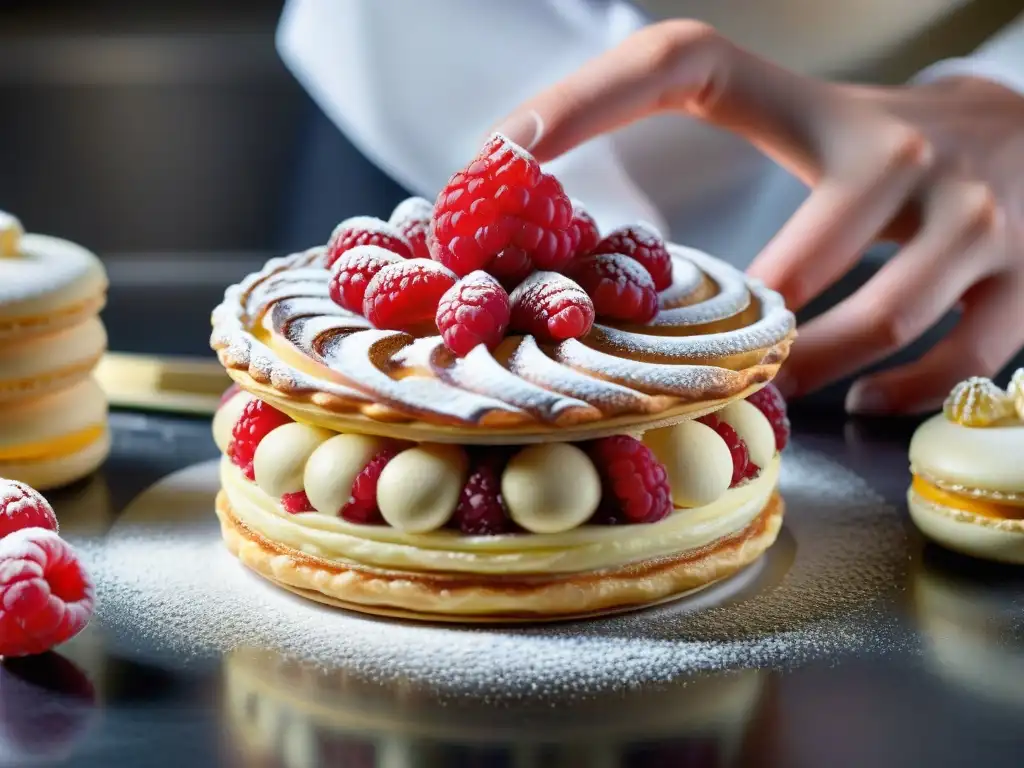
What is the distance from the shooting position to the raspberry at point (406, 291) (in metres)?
1.95

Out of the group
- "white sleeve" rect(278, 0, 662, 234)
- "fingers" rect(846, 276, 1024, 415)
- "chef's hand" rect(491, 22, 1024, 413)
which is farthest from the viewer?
"white sleeve" rect(278, 0, 662, 234)

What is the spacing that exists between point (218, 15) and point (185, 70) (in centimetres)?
24

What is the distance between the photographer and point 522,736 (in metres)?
1.67

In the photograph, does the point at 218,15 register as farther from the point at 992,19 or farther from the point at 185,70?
the point at 992,19

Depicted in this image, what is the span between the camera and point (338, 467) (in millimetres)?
1925

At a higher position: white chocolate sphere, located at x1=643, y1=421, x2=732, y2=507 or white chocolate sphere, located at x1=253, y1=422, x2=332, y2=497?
white chocolate sphere, located at x1=643, y1=421, x2=732, y2=507

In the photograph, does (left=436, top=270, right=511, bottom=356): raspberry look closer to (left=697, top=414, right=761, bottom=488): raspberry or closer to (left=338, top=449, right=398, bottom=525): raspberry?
(left=338, top=449, right=398, bottom=525): raspberry

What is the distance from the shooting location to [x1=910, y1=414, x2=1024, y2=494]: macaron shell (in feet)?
6.81

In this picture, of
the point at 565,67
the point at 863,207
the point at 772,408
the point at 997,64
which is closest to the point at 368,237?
the point at 772,408

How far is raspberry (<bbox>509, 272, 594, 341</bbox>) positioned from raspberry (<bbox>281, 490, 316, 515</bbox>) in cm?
38

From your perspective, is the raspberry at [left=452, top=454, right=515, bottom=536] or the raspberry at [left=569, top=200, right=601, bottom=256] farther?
the raspberry at [left=569, top=200, right=601, bottom=256]

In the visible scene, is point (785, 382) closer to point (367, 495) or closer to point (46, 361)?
point (367, 495)

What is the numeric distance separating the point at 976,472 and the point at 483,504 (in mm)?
742

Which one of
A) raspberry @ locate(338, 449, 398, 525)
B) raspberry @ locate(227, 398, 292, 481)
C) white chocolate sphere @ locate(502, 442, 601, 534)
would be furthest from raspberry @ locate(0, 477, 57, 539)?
white chocolate sphere @ locate(502, 442, 601, 534)
